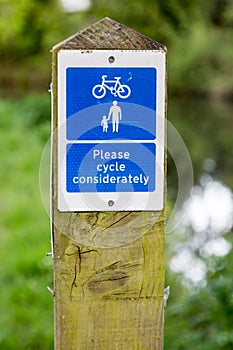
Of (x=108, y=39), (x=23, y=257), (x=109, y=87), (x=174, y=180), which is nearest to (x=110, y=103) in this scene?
(x=109, y=87)

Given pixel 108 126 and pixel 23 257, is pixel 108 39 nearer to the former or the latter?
pixel 108 126

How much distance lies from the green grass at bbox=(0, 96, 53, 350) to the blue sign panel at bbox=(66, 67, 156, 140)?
261 cm

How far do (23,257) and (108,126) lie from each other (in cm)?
450

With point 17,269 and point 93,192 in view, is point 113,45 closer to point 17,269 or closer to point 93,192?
point 93,192

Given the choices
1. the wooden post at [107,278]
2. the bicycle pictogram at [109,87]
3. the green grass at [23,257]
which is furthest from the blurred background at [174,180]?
the bicycle pictogram at [109,87]

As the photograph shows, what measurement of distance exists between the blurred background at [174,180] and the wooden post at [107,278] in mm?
745

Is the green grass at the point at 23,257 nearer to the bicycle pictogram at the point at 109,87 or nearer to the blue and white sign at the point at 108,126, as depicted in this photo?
the blue and white sign at the point at 108,126

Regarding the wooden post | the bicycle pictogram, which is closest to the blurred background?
the wooden post

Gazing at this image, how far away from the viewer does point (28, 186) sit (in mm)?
10312

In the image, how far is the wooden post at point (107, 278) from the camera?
2.18 m

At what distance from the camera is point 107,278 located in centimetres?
220

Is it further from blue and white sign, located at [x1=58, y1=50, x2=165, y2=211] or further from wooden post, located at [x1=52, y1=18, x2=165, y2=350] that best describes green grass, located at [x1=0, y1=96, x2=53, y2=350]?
blue and white sign, located at [x1=58, y1=50, x2=165, y2=211]

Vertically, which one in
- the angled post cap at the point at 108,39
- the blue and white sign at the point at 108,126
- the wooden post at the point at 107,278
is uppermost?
the angled post cap at the point at 108,39

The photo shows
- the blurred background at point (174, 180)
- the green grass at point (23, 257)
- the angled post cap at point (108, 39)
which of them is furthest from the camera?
the green grass at point (23, 257)
